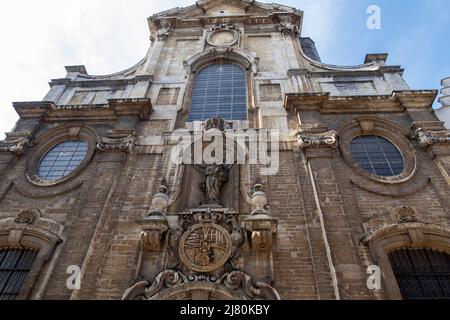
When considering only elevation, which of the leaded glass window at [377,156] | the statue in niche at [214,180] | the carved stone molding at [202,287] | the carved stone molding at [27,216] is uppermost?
the leaded glass window at [377,156]

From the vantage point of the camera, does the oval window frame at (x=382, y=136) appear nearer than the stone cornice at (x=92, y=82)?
Yes

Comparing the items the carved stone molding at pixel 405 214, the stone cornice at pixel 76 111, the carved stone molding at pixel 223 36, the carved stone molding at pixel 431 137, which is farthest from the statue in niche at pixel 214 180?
the carved stone molding at pixel 223 36

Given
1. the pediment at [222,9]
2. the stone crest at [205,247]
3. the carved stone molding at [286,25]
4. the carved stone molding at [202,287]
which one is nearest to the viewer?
the carved stone molding at [202,287]

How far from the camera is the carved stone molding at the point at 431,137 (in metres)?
9.83

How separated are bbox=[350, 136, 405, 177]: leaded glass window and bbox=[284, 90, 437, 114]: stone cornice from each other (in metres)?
1.25

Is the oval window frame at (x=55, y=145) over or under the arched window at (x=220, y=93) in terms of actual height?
under

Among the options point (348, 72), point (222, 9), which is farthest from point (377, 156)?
point (222, 9)

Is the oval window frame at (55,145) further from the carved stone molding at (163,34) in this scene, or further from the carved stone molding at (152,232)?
the carved stone molding at (163,34)

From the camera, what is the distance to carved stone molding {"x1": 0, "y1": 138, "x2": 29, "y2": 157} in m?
10.6

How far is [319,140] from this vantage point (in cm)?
995

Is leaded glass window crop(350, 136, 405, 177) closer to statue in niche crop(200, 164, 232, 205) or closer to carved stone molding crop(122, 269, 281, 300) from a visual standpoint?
statue in niche crop(200, 164, 232, 205)

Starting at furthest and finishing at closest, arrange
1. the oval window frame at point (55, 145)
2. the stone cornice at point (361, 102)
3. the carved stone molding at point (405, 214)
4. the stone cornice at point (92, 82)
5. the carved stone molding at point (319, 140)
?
the stone cornice at point (92, 82) < the stone cornice at point (361, 102) < the oval window frame at point (55, 145) < the carved stone molding at point (319, 140) < the carved stone molding at point (405, 214)

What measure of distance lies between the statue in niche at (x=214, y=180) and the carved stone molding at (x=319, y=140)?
235 cm

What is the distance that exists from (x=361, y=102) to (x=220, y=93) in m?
5.35
